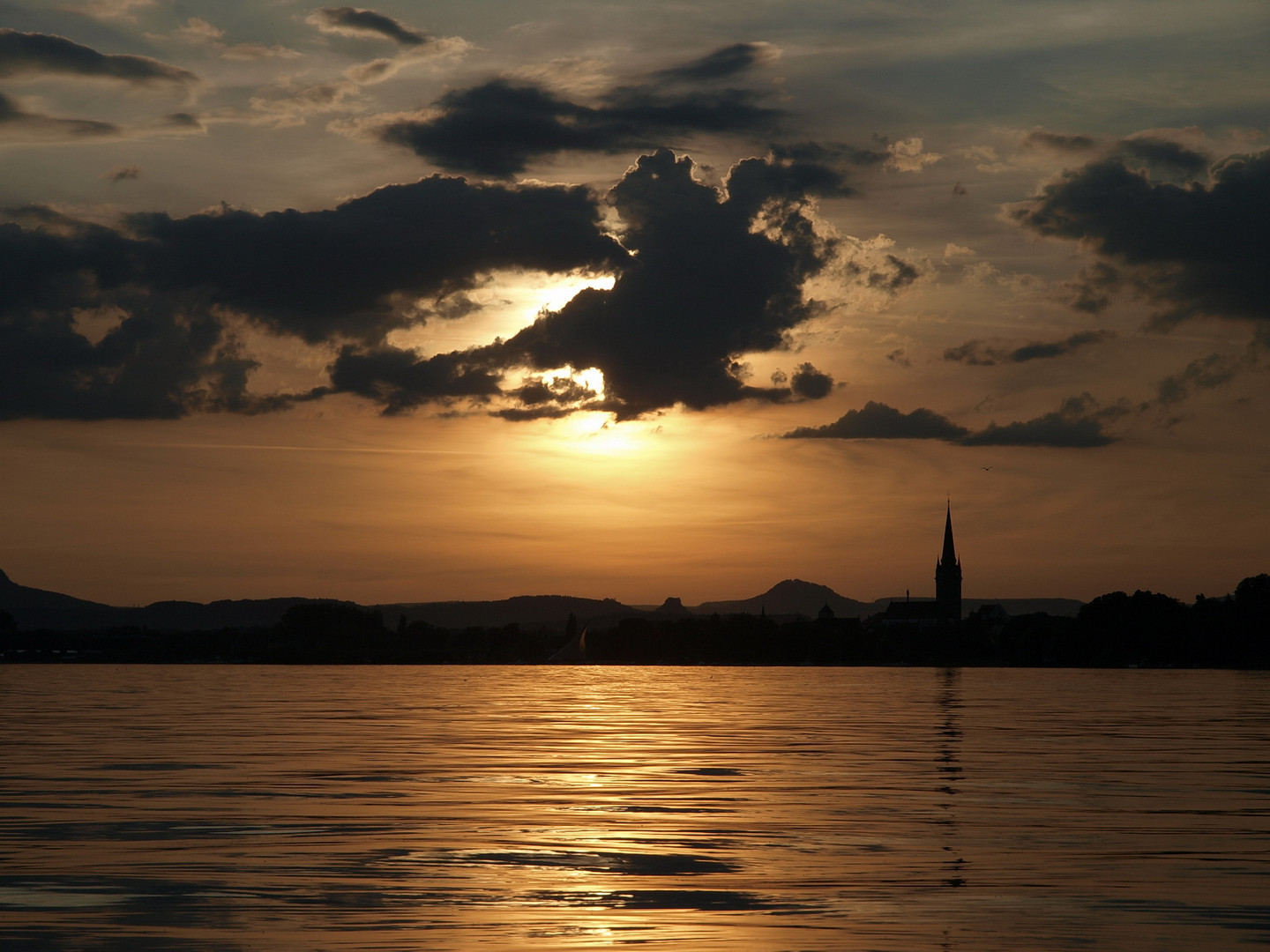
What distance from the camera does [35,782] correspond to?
3934cm

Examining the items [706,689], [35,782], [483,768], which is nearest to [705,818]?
[483,768]

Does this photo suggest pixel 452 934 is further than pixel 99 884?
No

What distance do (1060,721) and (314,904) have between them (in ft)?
198

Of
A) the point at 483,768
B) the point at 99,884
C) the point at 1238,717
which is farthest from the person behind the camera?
the point at 1238,717

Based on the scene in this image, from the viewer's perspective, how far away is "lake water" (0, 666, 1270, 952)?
20547mm


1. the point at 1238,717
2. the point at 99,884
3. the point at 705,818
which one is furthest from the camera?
the point at 1238,717

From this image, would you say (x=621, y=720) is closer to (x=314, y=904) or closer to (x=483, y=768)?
(x=483, y=768)

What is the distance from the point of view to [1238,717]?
81125 mm

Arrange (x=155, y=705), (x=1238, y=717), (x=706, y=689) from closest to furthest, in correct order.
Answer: (x=1238, y=717) → (x=155, y=705) → (x=706, y=689)

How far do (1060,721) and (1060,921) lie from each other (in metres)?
57.3

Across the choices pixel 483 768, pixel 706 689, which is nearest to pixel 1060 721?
pixel 483 768

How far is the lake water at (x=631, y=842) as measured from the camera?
67.4ft

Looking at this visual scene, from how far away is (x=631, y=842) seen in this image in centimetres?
2866

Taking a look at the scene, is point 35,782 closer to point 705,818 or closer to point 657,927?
point 705,818
